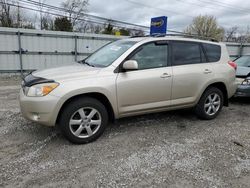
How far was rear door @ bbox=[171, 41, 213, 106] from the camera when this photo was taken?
3953 mm

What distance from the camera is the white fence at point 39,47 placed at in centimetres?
997

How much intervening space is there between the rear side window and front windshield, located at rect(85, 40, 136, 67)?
34.9 inches

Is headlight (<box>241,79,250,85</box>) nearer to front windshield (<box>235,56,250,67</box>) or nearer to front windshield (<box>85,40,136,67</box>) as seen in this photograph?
front windshield (<box>235,56,250,67</box>)

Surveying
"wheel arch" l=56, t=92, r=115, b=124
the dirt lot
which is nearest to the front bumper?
"wheel arch" l=56, t=92, r=115, b=124

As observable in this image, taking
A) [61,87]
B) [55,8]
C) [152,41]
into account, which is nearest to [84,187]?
[61,87]

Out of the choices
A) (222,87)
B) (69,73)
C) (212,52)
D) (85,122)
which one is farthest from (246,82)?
(69,73)

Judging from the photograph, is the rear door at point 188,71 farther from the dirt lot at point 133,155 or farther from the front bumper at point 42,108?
the front bumper at point 42,108

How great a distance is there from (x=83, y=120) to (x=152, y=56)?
1689 millimetres

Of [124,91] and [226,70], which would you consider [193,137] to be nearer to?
[124,91]

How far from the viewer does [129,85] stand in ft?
11.3

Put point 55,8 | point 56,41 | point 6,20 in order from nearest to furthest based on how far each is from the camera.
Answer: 1. point 56,41
2. point 55,8
3. point 6,20

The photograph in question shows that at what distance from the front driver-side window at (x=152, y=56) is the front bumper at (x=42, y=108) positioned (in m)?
1.51

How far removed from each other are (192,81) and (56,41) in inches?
350

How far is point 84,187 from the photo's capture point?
2.34 metres
